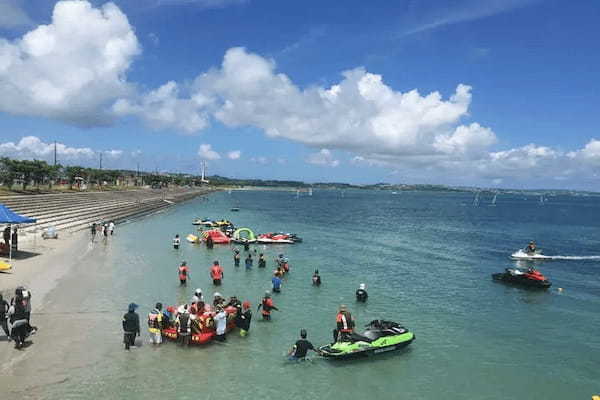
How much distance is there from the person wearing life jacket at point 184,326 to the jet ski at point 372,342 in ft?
16.4

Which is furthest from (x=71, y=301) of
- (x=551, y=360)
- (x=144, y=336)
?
(x=551, y=360)

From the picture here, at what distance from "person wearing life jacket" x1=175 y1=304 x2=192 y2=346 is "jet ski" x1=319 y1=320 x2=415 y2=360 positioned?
16.4 feet

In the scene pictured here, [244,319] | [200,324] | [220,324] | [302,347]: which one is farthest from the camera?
[244,319]

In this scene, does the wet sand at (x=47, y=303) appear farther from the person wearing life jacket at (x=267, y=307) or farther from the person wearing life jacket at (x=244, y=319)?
the person wearing life jacket at (x=267, y=307)

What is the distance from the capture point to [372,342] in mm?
17953

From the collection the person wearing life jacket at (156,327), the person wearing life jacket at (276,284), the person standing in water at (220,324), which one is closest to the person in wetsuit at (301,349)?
the person standing in water at (220,324)

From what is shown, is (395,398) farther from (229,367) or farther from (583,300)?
(583,300)

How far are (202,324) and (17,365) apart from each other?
20.1 feet

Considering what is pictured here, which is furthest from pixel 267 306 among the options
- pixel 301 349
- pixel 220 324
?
pixel 301 349

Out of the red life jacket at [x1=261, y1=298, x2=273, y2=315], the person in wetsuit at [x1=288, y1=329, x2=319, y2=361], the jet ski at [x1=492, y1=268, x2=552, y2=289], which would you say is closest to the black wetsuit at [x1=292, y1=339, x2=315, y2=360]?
the person in wetsuit at [x1=288, y1=329, x2=319, y2=361]

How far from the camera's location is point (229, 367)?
642 inches

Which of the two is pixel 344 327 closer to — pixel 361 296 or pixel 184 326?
pixel 184 326

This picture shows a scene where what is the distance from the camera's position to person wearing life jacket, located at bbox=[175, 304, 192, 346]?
17406 mm

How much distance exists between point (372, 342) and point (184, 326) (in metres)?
7.17
